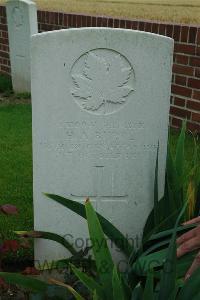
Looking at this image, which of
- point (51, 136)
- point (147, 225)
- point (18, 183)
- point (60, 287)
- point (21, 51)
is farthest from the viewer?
point (21, 51)

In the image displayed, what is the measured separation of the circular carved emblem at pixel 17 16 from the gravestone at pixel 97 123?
462 centimetres

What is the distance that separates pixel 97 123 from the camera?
2428mm

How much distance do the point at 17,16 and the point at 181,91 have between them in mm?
2929

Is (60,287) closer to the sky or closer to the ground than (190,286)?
closer to the ground

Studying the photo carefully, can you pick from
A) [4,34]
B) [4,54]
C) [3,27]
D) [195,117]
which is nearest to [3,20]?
[3,27]

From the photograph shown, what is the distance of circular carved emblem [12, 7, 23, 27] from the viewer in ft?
21.7

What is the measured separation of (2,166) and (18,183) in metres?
0.43

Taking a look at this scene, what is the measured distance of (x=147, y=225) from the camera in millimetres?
2594

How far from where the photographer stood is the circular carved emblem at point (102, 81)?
91.5 inches

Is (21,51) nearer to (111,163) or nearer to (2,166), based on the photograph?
(2,166)

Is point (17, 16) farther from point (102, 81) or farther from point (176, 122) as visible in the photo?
point (102, 81)

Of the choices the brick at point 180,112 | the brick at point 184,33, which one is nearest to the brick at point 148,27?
the brick at point 184,33

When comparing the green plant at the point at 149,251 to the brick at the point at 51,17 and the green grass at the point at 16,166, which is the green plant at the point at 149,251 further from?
the brick at the point at 51,17

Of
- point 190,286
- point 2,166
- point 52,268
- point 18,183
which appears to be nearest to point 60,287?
point 52,268
